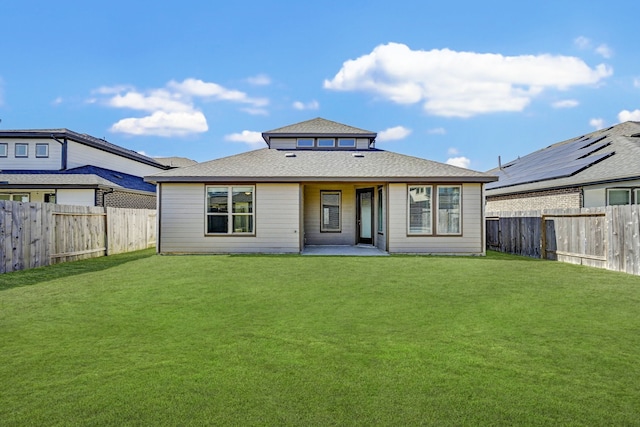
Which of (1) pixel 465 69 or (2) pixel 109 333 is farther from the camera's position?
(1) pixel 465 69

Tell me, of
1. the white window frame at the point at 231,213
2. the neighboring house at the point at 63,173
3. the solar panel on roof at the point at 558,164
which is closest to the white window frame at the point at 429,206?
the white window frame at the point at 231,213

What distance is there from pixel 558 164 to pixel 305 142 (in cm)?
1314

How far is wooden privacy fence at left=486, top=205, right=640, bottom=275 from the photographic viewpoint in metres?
9.52

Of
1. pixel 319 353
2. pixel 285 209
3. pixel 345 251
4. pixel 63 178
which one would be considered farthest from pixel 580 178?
pixel 63 178

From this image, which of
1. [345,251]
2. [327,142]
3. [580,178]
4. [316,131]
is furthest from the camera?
[327,142]

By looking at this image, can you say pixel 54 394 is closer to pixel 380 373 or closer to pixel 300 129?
pixel 380 373

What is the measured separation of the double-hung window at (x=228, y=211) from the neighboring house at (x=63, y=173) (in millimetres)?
8442

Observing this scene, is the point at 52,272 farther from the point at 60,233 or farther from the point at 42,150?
the point at 42,150

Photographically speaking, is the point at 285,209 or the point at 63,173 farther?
the point at 63,173

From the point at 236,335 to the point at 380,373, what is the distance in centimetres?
188

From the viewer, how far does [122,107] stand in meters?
24.7

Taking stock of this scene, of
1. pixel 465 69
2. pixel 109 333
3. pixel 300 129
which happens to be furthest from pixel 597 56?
pixel 109 333

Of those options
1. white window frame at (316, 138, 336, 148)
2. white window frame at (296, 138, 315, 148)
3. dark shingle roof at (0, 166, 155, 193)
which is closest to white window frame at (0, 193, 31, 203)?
dark shingle roof at (0, 166, 155, 193)

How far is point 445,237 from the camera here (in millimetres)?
13703
